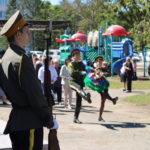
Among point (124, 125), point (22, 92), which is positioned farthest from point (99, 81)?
point (22, 92)

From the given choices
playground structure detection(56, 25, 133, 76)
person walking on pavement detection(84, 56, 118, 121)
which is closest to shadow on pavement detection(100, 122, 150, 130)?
person walking on pavement detection(84, 56, 118, 121)

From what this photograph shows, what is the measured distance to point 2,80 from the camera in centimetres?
413

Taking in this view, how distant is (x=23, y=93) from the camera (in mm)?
3988

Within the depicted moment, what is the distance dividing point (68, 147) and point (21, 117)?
4.20 metres

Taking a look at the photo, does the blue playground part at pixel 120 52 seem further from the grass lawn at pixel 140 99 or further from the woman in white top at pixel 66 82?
the woman in white top at pixel 66 82

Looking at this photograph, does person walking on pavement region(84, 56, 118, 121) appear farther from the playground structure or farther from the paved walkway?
the playground structure

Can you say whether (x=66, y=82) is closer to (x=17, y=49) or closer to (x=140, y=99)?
(x=140, y=99)

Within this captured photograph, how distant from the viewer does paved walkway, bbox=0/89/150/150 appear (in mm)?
8352

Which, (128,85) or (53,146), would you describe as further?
(128,85)

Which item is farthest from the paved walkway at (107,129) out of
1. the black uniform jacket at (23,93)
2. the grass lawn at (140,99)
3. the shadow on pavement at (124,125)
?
the black uniform jacket at (23,93)

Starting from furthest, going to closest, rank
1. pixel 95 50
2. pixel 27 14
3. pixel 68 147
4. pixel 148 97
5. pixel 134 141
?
pixel 27 14
pixel 95 50
pixel 148 97
pixel 134 141
pixel 68 147

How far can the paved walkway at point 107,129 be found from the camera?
8.35 metres

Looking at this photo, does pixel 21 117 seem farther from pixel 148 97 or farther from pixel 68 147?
pixel 148 97

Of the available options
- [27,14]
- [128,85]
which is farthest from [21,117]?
[27,14]
